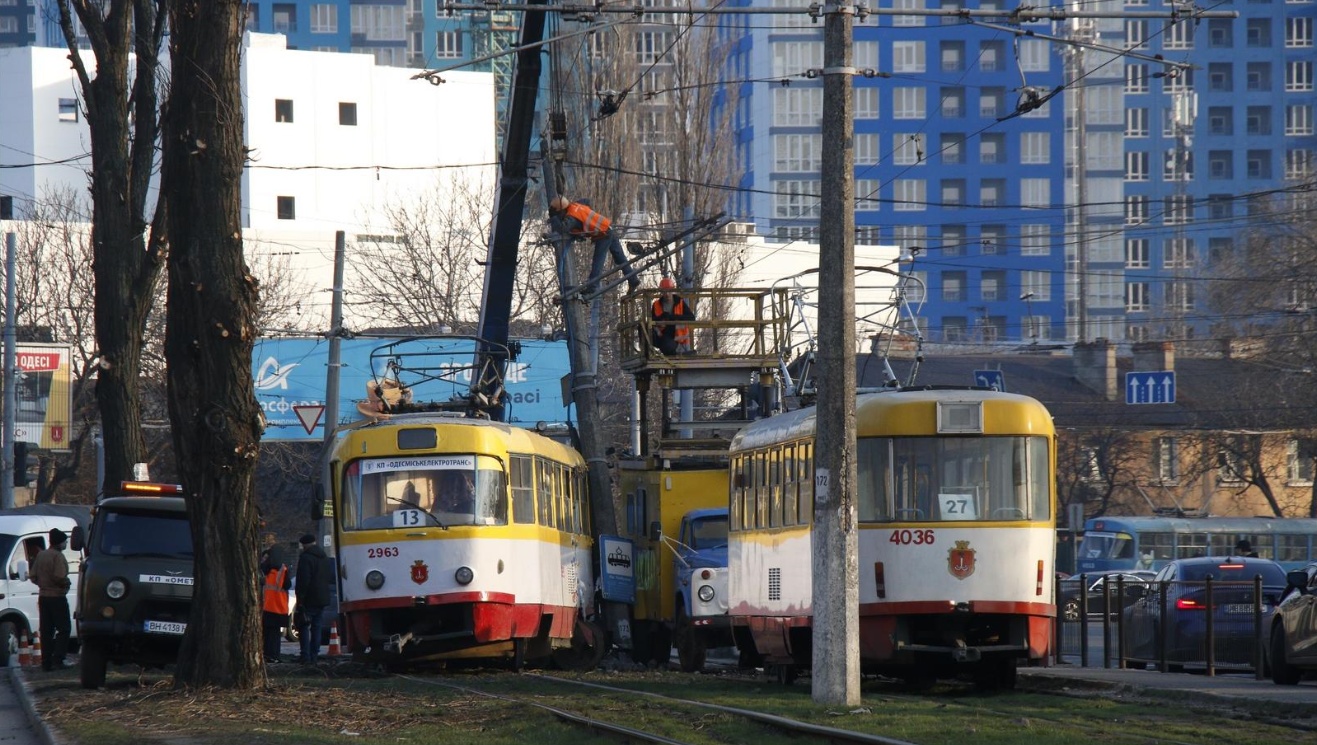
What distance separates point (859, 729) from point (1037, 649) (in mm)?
4489

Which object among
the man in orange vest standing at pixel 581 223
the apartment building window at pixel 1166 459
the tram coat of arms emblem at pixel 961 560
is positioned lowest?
the tram coat of arms emblem at pixel 961 560

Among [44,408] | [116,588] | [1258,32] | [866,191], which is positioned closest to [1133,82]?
[1258,32]

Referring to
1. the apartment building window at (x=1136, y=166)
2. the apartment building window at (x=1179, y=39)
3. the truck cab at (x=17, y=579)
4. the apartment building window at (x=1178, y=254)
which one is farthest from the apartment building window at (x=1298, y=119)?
the truck cab at (x=17, y=579)

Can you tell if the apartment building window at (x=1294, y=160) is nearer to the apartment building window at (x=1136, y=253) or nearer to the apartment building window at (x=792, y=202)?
the apartment building window at (x=1136, y=253)

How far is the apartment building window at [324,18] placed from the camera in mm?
116375

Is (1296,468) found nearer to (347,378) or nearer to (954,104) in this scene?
(347,378)

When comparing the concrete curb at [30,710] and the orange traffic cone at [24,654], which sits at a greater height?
the concrete curb at [30,710]

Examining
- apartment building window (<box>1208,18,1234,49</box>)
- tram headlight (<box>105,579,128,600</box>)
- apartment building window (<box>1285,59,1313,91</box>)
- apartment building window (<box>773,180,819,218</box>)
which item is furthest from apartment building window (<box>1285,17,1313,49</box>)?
tram headlight (<box>105,579,128,600</box>)

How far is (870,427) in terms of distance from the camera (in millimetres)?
17734

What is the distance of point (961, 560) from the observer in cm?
1739

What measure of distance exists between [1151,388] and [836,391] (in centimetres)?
3986

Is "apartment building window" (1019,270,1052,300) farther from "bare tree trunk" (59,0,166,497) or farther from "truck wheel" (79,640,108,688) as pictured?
"truck wheel" (79,640,108,688)

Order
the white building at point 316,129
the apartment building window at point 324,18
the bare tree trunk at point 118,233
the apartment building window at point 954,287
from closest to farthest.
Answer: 1. the bare tree trunk at point 118,233
2. the white building at point 316,129
3. the apartment building window at point 954,287
4. the apartment building window at point 324,18

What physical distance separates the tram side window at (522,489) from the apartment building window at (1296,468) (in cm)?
4444
